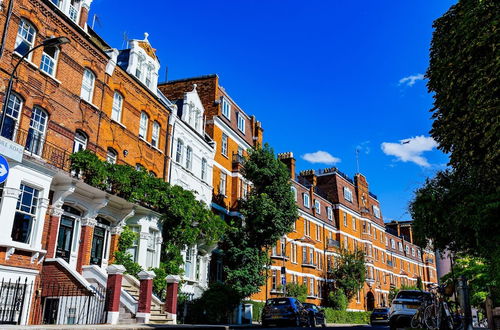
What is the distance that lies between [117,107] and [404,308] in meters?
15.7

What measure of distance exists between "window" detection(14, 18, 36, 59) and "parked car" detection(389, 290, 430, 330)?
16.8m

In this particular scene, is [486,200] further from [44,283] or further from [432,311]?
[44,283]

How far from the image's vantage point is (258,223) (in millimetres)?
29469

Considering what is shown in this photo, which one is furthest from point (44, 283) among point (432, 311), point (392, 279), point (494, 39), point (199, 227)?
point (392, 279)

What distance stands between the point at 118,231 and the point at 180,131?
28.4 feet

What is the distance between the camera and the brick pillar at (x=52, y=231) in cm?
1655

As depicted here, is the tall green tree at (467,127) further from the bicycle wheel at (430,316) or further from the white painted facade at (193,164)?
the white painted facade at (193,164)

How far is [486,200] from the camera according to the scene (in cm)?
1162

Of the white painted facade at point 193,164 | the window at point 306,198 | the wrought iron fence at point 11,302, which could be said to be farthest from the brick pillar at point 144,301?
the window at point 306,198

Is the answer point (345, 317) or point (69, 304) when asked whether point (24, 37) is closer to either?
point (69, 304)

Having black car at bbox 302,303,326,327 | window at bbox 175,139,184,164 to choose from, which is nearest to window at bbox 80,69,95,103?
window at bbox 175,139,184,164

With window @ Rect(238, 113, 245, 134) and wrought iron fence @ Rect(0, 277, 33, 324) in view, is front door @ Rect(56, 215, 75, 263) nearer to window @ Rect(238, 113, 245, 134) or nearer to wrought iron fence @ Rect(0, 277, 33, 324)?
wrought iron fence @ Rect(0, 277, 33, 324)

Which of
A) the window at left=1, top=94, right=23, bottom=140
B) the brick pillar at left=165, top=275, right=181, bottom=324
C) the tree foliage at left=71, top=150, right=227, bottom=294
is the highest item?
the window at left=1, top=94, right=23, bottom=140

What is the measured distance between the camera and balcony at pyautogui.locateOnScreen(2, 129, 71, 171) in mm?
16156
